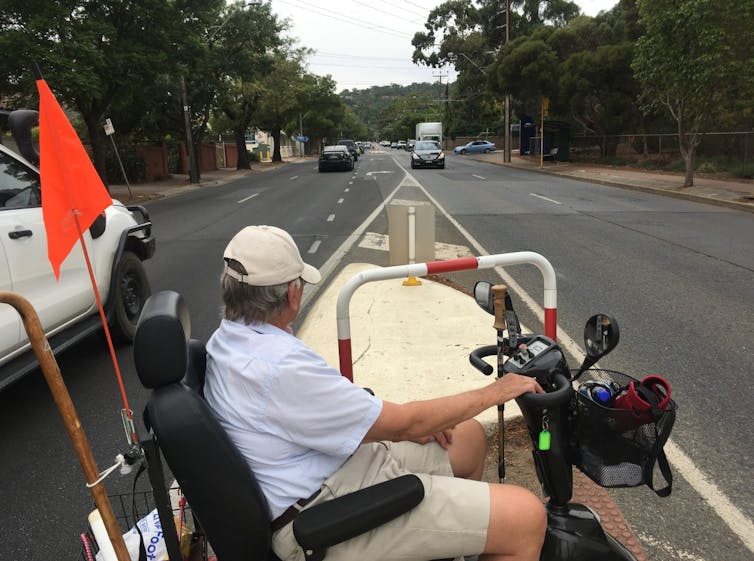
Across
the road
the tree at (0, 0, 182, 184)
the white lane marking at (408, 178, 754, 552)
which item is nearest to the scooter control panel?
the road

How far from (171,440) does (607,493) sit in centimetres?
246

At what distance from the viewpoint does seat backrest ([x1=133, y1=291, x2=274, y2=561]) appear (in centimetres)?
177

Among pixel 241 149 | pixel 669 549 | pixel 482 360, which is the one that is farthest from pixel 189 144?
pixel 669 549

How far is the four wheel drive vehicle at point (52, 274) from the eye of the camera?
3955mm

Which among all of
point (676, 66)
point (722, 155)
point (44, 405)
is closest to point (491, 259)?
point (44, 405)

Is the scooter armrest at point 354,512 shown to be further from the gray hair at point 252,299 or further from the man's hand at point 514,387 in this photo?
the gray hair at point 252,299

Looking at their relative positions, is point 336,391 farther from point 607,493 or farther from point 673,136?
point 673,136

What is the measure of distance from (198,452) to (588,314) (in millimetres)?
5311

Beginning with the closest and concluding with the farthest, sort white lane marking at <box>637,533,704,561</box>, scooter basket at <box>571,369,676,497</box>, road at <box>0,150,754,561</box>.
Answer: scooter basket at <box>571,369,676,497</box> → white lane marking at <box>637,533,704,561</box> → road at <box>0,150,754,561</box>

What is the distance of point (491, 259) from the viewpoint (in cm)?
329

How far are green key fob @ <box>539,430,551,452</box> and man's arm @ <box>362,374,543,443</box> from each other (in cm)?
16

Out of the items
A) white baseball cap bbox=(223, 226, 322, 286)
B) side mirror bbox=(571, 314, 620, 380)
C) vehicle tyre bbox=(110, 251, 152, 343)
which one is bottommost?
vehicle tyre bbox=(110, 251, 152, 343)

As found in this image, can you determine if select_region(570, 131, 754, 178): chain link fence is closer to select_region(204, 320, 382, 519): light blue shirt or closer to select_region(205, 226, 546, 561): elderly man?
select_region(205, 226, 546, 561): elderly man

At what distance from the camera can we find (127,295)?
574 cm
